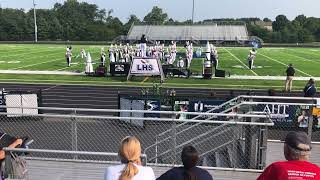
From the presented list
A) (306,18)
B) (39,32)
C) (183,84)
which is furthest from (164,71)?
(306,18)

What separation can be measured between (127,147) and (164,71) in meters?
26.5

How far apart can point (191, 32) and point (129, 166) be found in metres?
103

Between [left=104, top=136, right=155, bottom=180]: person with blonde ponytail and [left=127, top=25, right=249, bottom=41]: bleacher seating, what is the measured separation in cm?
9605

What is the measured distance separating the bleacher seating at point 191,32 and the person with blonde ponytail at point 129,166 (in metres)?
96.0

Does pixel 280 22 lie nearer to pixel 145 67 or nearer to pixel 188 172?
pixel 145 67

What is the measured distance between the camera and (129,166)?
376 cm

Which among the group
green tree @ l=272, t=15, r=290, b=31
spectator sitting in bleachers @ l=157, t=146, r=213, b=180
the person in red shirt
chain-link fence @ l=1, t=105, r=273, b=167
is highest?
green tree @ l=272, t=15, r=290, b=31

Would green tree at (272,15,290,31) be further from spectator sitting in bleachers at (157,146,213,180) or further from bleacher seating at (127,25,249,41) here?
spectator sitting in bleachers at (157,146,213,180)

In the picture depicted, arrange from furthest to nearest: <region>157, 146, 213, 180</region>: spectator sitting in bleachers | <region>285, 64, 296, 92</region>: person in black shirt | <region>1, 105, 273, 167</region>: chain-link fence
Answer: <region>285, 64, 296, 92</region>: person in black shirt
<region>1, 105, 273, 167</region>: chain-link fence
<region>157, 146, 213, 180</region>: spectator sitting in bleachers

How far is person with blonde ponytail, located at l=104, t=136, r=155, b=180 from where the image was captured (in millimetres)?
3758

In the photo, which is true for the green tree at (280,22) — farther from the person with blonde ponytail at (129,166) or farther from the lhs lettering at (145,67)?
the person with blonde ponytail at (129,166)

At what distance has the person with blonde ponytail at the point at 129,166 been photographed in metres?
3.76

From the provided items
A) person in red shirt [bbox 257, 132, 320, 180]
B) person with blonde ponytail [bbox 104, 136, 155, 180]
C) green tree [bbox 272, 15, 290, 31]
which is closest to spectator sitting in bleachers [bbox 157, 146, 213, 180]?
person with blonde ponytail [bbox 104, 136, 155, 180]

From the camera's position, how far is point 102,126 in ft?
45.8
